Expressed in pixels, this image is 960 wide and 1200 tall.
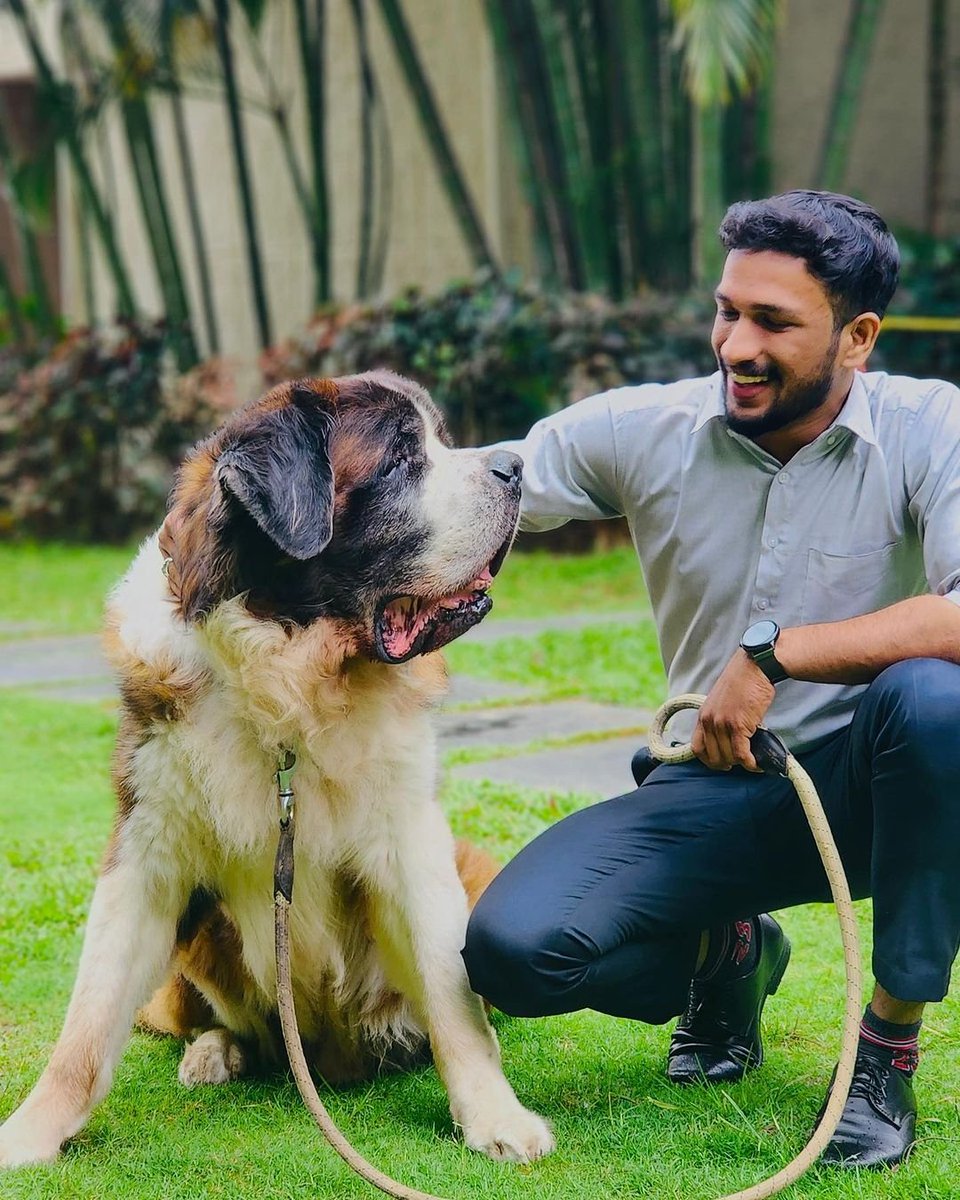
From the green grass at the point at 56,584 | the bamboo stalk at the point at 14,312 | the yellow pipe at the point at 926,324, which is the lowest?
Answer: the green grass at the point at 56,584

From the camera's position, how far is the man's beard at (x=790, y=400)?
3055mm

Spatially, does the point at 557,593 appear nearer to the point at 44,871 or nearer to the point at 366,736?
the point at 44,871

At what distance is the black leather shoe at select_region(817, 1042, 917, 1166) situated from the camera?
9.02 ft

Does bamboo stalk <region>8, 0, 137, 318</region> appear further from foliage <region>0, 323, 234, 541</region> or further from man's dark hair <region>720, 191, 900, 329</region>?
man's dark hair <region>720, 191, 900, 329</region>

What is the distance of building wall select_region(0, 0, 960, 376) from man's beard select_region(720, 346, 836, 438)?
1017 centimetres

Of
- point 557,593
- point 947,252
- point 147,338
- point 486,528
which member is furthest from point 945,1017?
point 147,338

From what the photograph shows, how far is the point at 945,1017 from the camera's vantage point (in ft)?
11.1

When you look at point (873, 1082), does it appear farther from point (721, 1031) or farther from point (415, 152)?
point (415, 152)

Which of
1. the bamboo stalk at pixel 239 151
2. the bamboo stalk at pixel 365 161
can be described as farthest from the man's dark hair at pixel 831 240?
the bamboo stalk at pixel 365 161

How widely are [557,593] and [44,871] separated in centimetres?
537

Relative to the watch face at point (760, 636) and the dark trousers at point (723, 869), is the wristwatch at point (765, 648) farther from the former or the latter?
the dark trousers at point (723, 869)

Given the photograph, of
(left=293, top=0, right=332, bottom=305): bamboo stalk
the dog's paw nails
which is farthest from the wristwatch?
(left=293, top=0, right=332, bottom=305): bamboo stalk

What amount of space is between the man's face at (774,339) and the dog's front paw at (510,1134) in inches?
54.9

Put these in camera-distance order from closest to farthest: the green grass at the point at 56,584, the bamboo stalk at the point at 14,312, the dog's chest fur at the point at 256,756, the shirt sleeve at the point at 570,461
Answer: the dog's chest fur at the point at 256,756 → the shirt sleeve at the point at 570,461 → the green grass at the point at 56,584 → the bamboo stalk at the point at 14,312
